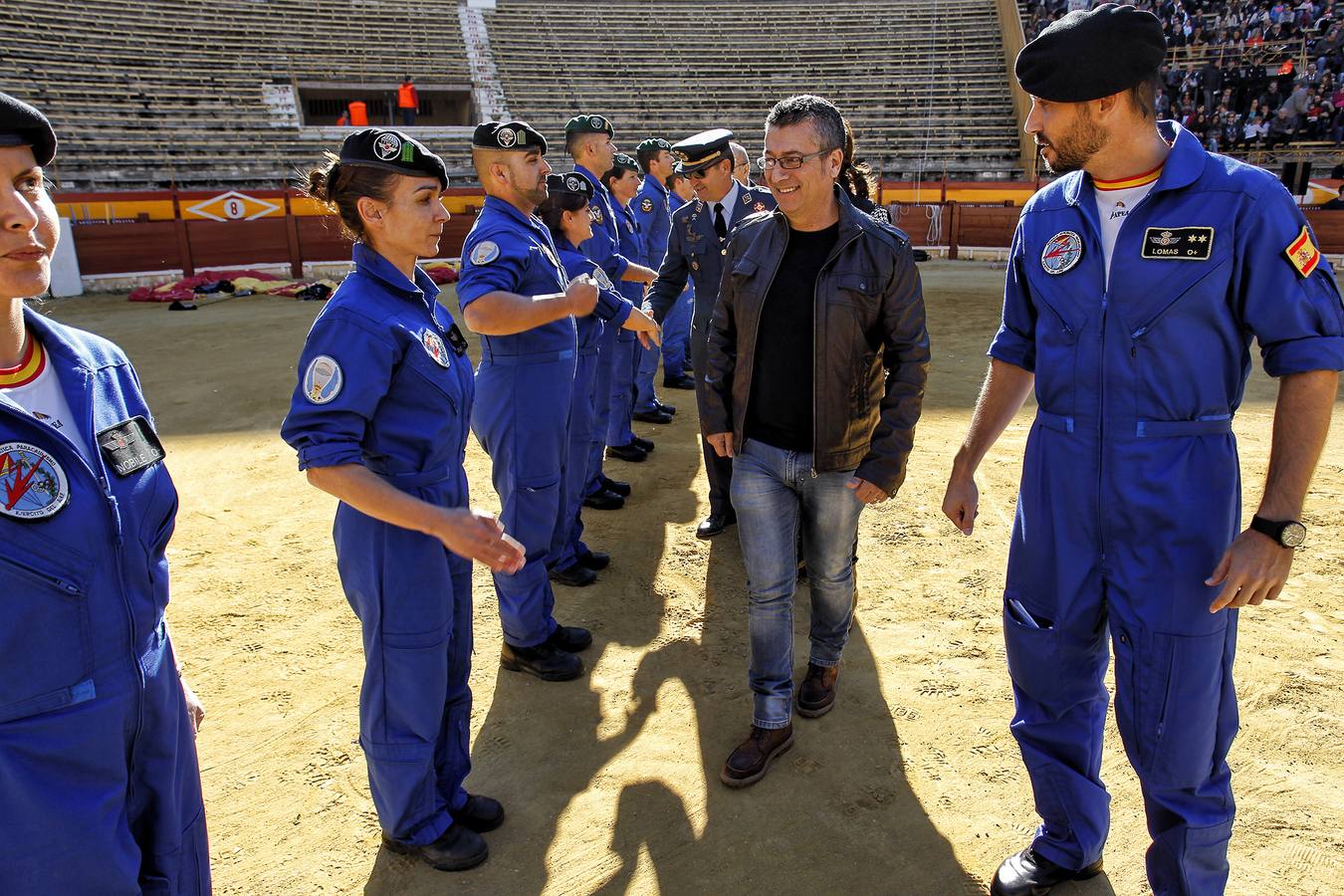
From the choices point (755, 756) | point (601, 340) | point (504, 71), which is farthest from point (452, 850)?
point (504, 71)

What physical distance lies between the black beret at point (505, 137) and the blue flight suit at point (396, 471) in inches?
38.8

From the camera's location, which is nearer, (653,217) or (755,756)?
(755,756)

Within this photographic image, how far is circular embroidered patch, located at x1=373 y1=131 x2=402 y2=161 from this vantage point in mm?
2207

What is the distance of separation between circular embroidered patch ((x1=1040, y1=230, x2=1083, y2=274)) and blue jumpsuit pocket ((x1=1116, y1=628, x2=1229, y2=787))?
0.89 meters

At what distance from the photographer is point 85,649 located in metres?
1.42

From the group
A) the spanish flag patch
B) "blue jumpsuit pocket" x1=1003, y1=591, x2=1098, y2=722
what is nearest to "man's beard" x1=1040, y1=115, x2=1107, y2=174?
the spanish flag patch

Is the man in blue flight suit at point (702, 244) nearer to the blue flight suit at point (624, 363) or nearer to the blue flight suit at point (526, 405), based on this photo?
the blue flight suit at point (624, 363)

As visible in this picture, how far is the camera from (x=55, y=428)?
1.39 meters

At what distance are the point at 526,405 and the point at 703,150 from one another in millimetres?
1707

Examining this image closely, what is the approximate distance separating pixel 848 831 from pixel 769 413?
1302 millimetres

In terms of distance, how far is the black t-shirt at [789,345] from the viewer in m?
2.81

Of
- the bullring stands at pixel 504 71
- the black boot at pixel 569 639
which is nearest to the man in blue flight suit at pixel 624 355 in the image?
the black boot at pixel 569 639

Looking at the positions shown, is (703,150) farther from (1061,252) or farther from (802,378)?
(1061,252)

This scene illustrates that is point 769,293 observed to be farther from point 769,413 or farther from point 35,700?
point 35,700
